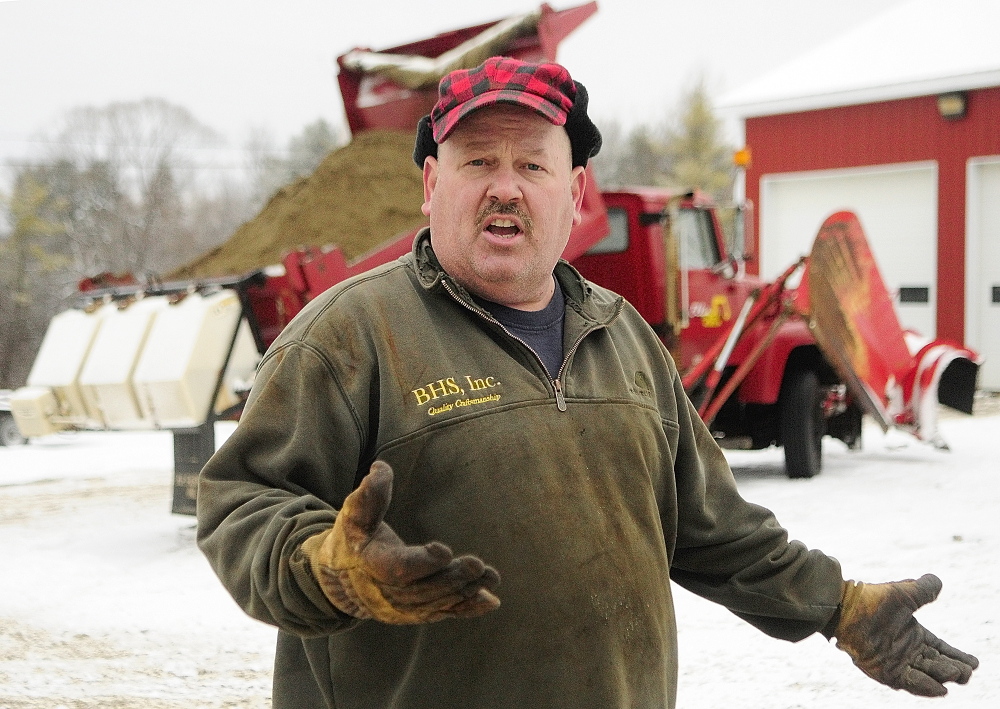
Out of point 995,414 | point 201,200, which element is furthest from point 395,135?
point 201,200

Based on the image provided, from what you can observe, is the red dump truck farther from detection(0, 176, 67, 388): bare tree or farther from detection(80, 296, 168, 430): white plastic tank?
detection(0, 176, 67, 388): bare tree

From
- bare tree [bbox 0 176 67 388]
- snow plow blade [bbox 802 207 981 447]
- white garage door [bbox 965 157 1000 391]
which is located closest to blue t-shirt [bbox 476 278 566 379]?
snow plow blade [bbox 802 207 981 447]

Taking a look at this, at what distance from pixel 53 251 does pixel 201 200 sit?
25.8 feet

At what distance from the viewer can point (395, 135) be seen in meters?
8.02

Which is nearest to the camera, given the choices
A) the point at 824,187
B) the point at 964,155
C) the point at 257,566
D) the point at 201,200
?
the point at 257,566

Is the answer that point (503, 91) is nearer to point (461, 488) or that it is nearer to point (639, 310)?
point (461, 488)

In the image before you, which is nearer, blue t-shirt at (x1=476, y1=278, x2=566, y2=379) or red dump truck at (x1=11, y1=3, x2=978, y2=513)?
blue t-shirt at (x1=476, y1=278, x2=566, y2=379)

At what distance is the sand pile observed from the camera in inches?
298

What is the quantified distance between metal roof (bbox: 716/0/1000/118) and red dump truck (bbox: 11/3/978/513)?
6.20m

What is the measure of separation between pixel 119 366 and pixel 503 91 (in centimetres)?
526

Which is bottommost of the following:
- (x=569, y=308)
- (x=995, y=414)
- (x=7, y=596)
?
(x=995, y=414)

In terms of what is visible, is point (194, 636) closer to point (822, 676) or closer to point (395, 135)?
point (822, 676)

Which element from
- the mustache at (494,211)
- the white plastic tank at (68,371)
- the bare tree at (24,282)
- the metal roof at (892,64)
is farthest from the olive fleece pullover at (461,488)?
the bare tree at (24,282)

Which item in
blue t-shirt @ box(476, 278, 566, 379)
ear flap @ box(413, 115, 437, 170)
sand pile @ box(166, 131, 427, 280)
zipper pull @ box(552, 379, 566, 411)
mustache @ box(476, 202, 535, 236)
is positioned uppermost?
ear flap @ box(413, 115, 437, 170)
